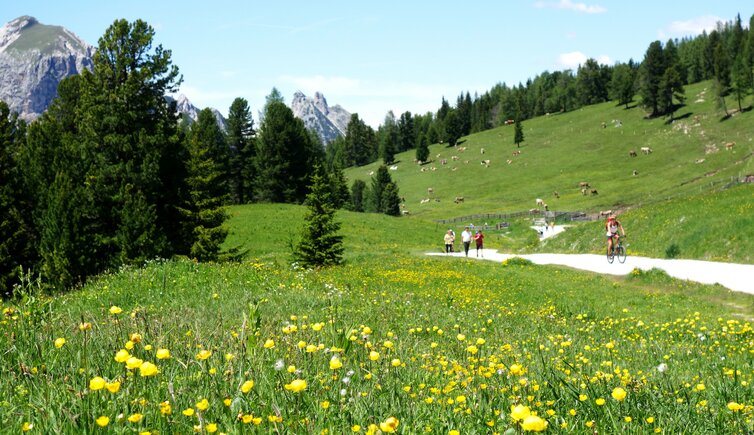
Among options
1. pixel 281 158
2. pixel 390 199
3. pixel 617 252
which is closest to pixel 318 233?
pixel 617 252

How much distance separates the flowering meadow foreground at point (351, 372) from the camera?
2.99m

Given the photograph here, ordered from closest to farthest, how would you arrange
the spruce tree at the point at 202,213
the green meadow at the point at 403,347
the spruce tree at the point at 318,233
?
the green meadow at the point at 403,347, the spruce tree at the point at 318,233, the spruce tree at the point at 202,213

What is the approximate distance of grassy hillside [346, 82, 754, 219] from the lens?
303ft

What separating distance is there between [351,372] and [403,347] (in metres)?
2.76

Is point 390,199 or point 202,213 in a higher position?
point 390,199

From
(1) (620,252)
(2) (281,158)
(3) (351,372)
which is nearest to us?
(3) (351,372)

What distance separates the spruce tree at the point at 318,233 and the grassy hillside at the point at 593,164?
6496 cm

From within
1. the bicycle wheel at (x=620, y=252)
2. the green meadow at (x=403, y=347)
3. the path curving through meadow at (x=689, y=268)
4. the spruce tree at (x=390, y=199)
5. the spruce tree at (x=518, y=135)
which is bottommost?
the path curving through meadow at (x=689, y=268)

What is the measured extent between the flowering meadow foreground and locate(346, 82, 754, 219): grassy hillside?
77874 millimetres

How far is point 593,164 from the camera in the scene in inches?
4616

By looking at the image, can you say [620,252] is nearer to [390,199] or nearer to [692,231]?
[692,231]

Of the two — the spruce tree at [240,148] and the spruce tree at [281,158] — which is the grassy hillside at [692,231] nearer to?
the spruce tree at [281,158]

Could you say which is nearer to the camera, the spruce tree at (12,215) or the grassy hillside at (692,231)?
the grassy hillside at (692,231)

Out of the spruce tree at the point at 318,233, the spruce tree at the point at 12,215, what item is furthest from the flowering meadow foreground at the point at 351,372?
the spruce tree at the point at 12,215
